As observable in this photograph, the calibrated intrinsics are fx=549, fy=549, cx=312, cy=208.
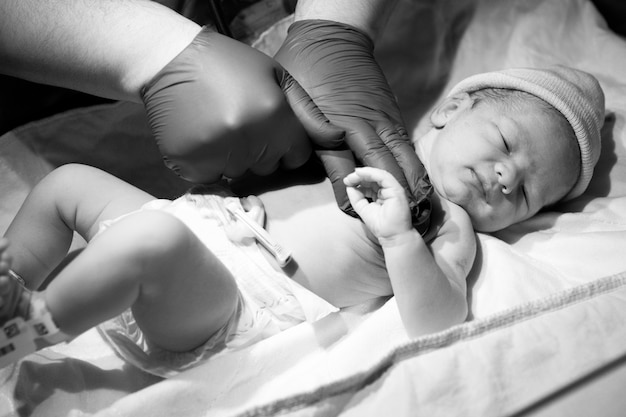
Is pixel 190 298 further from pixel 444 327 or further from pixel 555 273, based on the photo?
pixel 555 273

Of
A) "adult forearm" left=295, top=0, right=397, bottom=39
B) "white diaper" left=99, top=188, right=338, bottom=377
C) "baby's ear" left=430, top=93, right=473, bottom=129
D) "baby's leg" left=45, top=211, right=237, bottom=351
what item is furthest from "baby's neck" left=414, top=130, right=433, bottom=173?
"baby's leg" left=45, top=211, right=237, bottom=351

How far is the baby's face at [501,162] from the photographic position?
1.15 metres

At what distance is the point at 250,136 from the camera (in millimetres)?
1017

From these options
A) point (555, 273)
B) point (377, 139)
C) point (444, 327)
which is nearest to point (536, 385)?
point (444, 327)

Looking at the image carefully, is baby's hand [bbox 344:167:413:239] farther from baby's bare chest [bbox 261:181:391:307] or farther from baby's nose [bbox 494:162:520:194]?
baby's nose [bbox 494:162:520:194]

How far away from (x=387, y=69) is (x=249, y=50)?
0.66 meters

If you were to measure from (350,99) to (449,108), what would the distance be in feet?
0.93

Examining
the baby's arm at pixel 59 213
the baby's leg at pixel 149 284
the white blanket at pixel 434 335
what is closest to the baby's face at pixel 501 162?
the white blanket at pixel 434 335

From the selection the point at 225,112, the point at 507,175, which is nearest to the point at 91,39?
the point at 225,112

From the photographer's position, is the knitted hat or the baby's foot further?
the knitted hat

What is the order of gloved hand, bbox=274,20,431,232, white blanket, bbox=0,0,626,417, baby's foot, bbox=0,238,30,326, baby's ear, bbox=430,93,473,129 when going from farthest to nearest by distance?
baby's ear, bbox=430,93,473,129, gloved hand, bbox=274,20,431,232, white blanket, bbox=0,0,626,417, baby's foot, bbox=0,238,30,326

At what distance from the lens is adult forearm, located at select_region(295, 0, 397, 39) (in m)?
1.32

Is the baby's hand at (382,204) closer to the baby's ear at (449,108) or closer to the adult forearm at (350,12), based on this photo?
the baby's ear at (449,108)

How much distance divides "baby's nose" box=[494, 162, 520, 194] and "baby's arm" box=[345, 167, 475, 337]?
234 millimetres
